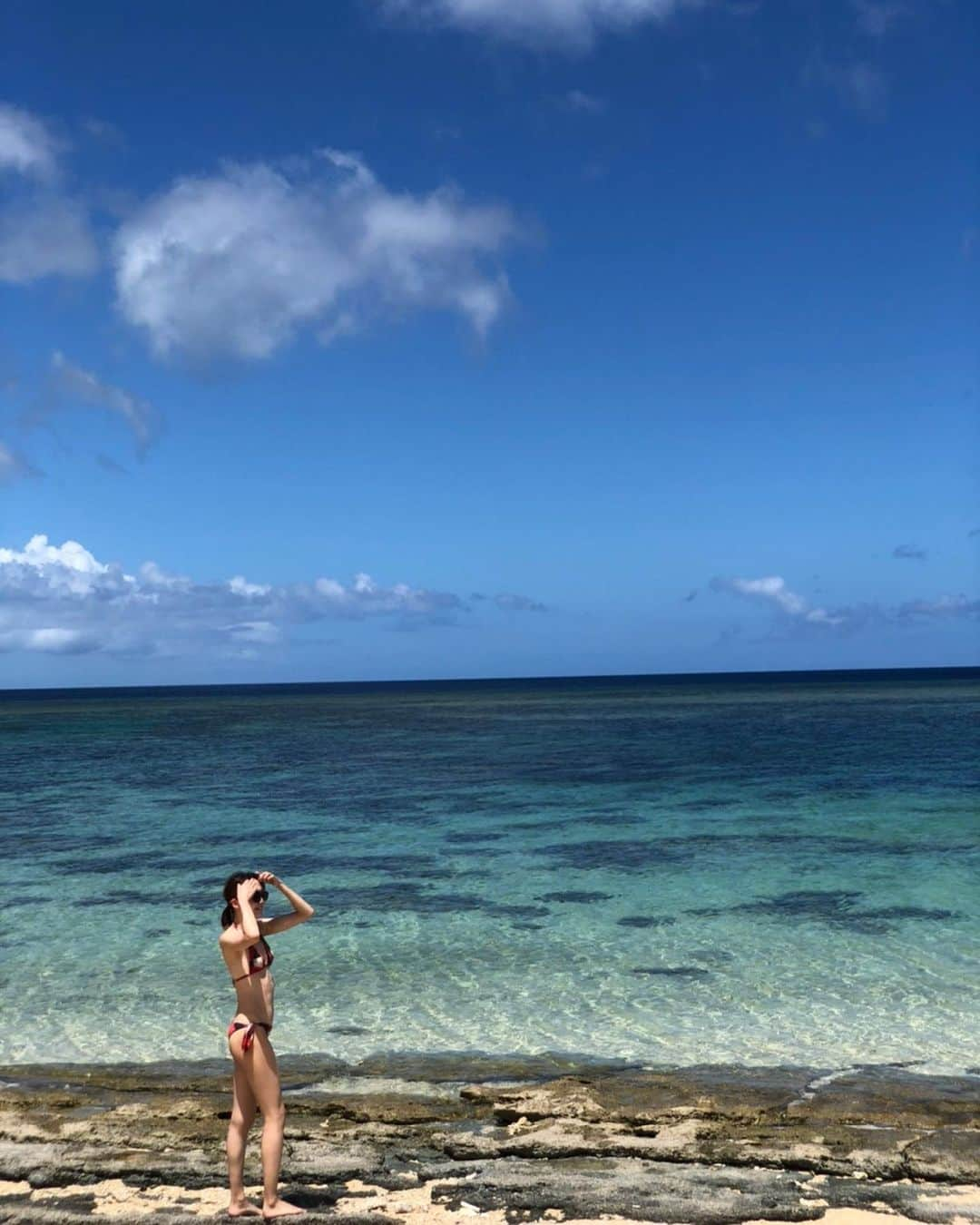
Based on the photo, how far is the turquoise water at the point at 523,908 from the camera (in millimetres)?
13000

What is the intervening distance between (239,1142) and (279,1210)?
20.8 inches

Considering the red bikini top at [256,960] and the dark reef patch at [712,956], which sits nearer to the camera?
the red bikini top at [256,960]

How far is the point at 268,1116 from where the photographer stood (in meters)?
7.55

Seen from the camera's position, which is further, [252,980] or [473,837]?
[473,837]

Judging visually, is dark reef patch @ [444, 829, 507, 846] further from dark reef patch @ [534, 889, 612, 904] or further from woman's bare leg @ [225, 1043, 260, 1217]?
woman's bare leg @ [225, 1043, 260, 1217]

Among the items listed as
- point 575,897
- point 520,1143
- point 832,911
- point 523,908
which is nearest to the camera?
point 520,1143

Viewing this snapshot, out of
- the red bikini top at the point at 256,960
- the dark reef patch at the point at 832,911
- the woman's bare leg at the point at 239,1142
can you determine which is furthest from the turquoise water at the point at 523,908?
the red bikini top at the point at 256,960

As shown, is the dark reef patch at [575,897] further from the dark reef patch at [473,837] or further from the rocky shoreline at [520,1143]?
the rocky shoreline at [520,1143]

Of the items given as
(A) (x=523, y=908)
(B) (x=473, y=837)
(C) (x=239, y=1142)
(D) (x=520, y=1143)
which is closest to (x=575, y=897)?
(A) (x=523, y=908)


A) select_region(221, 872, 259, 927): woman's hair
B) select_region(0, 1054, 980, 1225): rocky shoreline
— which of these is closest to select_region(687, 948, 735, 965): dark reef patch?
select_region(0, 1054, 980, 1225): rocky shoreline

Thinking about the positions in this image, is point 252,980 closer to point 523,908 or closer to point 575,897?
point 523,908

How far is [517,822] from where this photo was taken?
29.7 meters

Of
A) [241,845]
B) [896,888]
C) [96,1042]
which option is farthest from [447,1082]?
[241,845]

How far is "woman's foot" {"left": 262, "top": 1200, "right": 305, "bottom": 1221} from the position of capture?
7.47m
